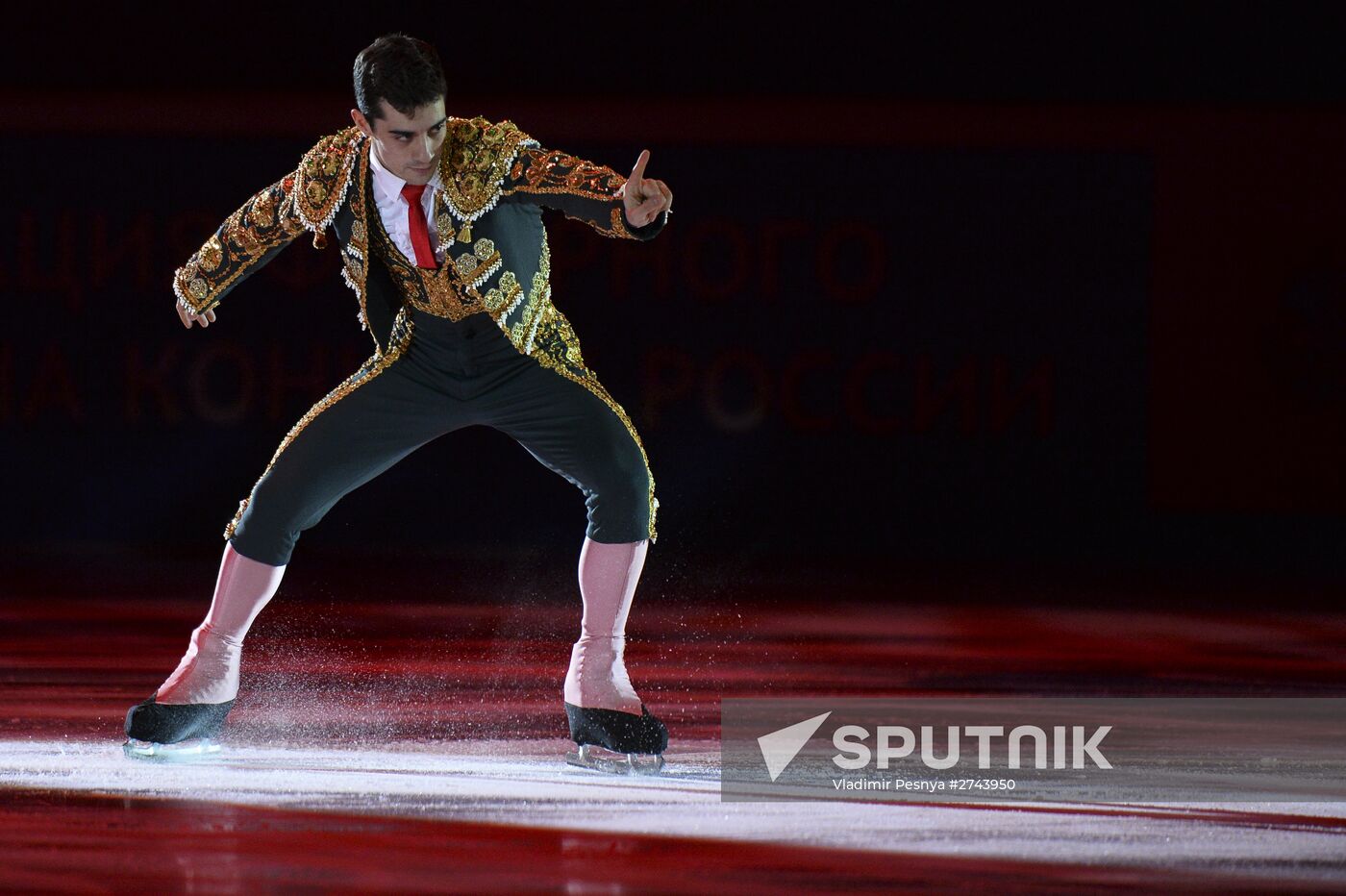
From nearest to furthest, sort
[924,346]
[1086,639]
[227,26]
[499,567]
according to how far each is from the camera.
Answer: [1086,639]
[499,567]
[227,26]
[924,346]

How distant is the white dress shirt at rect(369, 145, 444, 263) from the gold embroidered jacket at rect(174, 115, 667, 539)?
0.01m

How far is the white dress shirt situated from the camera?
2.86 m

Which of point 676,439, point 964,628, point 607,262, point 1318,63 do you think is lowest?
point 964,628

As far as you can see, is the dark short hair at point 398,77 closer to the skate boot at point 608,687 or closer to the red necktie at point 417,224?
the red necktie at point 417,224

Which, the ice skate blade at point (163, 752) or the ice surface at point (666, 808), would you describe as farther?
the ice skate blade at point (163, 752)

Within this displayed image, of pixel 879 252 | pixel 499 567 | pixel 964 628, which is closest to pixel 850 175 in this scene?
pixel 879 252

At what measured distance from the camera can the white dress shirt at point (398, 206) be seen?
9.37 feet

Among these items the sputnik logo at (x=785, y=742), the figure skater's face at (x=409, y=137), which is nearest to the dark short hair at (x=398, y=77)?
the figure skater's face at (x=409, y=137)

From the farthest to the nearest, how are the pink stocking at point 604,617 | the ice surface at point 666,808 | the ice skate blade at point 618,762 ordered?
the pink stocking at point 604,617
the ice skate blade at point 618,762
the ice surface at point 666,808

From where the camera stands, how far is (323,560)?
21.7 ft

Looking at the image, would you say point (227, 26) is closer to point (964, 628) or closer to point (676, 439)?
point (676, 439)

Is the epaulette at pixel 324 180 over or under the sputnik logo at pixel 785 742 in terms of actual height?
over

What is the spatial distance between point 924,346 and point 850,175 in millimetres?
770

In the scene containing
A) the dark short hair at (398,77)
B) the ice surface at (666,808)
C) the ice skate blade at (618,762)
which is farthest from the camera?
the ice skate blade at (618,762)
